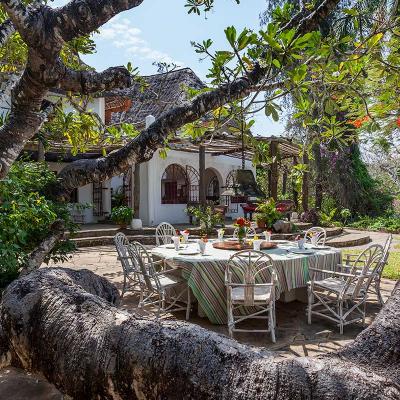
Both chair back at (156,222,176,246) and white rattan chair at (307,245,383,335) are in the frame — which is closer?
white rattan chair at (307,245,383,335)

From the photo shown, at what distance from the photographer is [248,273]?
390 cm

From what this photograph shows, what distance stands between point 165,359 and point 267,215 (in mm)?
10114

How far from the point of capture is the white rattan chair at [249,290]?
3820mm

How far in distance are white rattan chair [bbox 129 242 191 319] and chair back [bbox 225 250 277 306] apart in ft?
2.06

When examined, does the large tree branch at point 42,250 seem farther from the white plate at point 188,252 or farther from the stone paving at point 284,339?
the white plate at point 188,252

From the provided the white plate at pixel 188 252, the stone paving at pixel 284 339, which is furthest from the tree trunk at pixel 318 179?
the white plate at pixel 188 252

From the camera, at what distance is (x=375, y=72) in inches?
145

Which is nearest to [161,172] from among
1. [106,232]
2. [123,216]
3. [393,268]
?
[123,216]

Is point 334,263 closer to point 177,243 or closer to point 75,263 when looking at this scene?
point 177,243

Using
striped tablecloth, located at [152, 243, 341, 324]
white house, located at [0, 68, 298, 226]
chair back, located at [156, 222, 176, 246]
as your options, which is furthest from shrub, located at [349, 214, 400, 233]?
striped tablecloth, located at [152, 243, 341, 324]

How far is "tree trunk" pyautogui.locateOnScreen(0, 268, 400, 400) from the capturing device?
0.93 m

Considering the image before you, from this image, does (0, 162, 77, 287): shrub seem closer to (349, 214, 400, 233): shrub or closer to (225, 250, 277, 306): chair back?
(225, 250, 277, 306): chair back

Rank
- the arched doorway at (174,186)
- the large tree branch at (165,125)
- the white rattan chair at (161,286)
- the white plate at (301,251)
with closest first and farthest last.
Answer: the large tree branch at (165,125) → the white rattan chair at (161,286) → the white plate at (301,251) → the arched doorway at (174,186)

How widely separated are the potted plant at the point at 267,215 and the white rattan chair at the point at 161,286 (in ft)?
20.4
